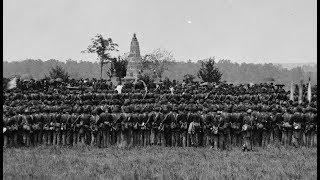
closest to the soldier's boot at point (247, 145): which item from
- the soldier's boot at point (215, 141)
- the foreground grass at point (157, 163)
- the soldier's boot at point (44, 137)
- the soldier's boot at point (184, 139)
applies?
the foreground grass at point (157, 163)

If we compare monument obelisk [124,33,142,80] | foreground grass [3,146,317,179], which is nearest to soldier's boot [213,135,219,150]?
foreground grass [3,146,317,179]

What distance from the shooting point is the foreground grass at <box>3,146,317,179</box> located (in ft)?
47.1

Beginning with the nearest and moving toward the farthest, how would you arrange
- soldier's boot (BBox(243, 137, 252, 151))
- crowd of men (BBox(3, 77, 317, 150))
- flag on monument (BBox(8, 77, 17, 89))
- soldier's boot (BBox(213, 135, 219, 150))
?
1. soldier's boot (BBox(243, 137, 252, 151))
2. soldier's boot (BBox(213, 135, 219, 150))
3. crowd of men (BBox(3, 77, 317, 150))
4. flag on monument (BBox(8, 77, 17, 89))

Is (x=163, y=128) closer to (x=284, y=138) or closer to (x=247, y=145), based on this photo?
(x=247, y=145)

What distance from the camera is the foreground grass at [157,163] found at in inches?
565

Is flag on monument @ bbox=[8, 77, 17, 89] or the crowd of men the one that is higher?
flag on monument @ bbox=[8, 77, 17, 89]

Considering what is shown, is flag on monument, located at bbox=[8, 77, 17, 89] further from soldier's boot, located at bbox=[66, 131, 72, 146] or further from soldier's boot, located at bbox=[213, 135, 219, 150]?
soldier's boot, located at bbox=[213, 135, 219, 150]

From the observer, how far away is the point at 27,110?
2314cm

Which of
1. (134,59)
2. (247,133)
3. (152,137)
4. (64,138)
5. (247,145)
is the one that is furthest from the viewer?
(134,59)

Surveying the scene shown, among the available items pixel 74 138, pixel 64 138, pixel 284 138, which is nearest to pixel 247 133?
pixel 284 138

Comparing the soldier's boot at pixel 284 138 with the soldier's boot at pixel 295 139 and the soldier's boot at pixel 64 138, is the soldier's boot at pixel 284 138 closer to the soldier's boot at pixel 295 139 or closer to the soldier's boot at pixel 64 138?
the soldier's boot at pixel 295 139

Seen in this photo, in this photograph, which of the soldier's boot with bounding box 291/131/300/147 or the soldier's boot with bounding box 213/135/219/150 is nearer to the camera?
the soldier's boot with bounding box 213/135/219/150

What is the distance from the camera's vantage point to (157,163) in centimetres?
1723

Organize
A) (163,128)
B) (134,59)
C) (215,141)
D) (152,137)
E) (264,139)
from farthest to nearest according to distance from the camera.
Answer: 1. (134,59)
2. (264,139)
3. (152,137)
4. (163,128)
5. (215,141)
